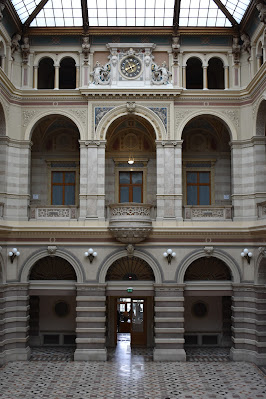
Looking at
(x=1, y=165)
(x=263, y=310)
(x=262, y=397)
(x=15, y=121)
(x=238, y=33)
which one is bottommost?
(x=262, y=397)

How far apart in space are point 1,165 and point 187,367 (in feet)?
45.3

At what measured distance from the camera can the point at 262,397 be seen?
1850 cm

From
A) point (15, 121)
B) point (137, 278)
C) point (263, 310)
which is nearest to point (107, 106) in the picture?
point (15, 121)

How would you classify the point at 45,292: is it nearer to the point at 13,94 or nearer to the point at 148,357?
the point at 148,357

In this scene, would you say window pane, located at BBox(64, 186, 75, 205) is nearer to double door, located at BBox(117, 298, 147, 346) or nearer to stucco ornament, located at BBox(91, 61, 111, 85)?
stucco ornament, located at BBox(91, 61, 111, 85)

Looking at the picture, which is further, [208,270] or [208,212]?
[208,270]

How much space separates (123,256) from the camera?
24.3m

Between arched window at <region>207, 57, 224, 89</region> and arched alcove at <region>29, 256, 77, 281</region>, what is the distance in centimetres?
1372

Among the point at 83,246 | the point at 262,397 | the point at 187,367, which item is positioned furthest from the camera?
the point at 83,246

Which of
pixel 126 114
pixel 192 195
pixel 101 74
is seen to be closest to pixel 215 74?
pixel 126 114

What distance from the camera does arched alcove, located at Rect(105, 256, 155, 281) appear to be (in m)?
25.0

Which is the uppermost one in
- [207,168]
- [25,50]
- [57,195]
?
[25,50]

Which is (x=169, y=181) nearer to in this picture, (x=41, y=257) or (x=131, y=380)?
(x=41, y=257)

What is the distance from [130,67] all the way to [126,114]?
2.73m
